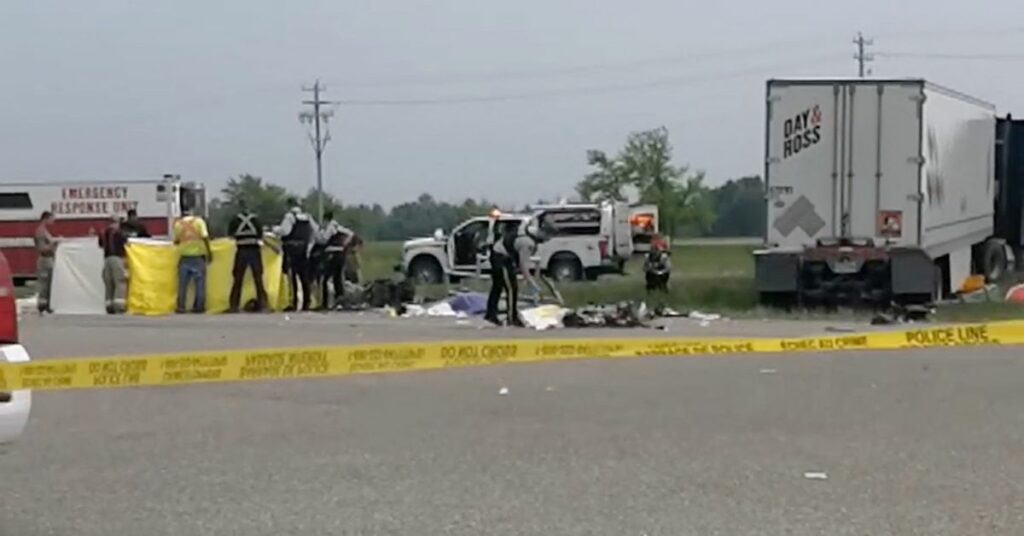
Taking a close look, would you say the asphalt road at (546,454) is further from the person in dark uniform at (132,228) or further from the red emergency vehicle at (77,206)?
the red emergency vehicle at (77,206)

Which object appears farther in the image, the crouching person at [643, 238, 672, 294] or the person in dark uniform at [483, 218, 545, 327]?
the crouching person at [643, 238, 672, 294]

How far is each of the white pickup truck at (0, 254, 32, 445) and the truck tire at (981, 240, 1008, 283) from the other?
23.4 m

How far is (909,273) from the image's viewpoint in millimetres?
22938

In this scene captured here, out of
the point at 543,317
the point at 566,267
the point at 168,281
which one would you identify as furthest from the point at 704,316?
the point at 566,267

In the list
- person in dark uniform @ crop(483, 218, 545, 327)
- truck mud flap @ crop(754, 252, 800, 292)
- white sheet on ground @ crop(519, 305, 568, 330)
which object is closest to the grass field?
truck mud flap @ crop(754, 252, 800, 292)

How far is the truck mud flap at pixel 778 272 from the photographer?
23.5 m

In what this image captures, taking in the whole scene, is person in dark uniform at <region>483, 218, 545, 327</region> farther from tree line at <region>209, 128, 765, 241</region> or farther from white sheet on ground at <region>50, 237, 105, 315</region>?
tree line at <region>209, 128, 765, 241</region>

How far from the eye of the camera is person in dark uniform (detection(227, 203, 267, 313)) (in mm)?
23078

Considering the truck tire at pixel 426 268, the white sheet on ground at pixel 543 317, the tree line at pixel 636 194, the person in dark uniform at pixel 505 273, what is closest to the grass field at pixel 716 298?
the white sheet on ground at pixel 543 317

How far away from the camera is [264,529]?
7.55m

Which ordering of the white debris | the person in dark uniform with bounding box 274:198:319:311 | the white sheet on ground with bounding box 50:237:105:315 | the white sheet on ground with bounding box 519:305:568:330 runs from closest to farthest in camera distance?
the white sheet on ground with bounding box 519:305:568:330 < the white debris < the person in dark uniform with bounding box 274:198:319:311 < the white sheet on ground with bounding box 50:237:105:315

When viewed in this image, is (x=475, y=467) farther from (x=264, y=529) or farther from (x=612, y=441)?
(x=264, y=529)

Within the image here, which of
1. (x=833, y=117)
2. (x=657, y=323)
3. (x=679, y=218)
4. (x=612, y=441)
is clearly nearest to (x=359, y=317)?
(x=657, y=323)

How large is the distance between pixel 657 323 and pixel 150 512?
1365cm
